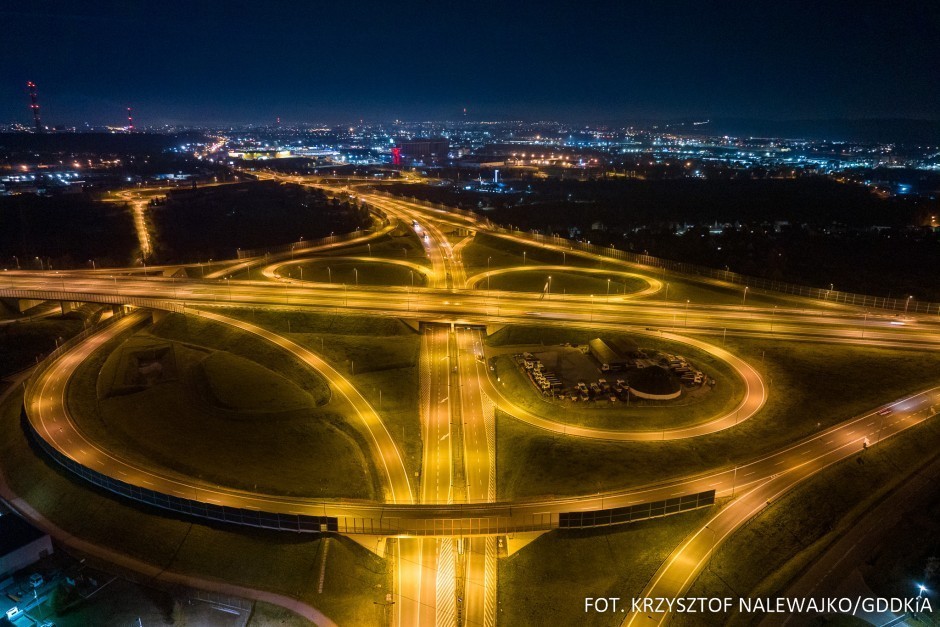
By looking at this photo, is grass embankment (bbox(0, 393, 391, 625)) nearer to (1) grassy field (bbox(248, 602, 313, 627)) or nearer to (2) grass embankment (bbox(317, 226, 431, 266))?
(1) grassy field (bbox(248, 602, 313, 627))

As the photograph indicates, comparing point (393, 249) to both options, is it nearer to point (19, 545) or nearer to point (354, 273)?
point (354, 273)

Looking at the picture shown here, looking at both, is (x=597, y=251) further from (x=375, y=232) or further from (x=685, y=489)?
(x=685, y=489)

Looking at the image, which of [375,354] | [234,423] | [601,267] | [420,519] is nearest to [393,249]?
[601,267]

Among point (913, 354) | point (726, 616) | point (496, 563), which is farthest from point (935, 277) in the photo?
point (496, 563)

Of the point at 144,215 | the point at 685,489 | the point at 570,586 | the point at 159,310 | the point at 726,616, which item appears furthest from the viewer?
the point at 144,215

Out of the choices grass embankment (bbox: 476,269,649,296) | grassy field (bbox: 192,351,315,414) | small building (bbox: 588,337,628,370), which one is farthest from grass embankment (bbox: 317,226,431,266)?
grassy field (bbox: 192,351,315,414)

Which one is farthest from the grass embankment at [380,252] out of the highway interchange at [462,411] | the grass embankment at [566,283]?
the grass embankment at [566,283]

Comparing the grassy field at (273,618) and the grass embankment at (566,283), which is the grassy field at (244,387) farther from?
the grass embankment at (566,283)
